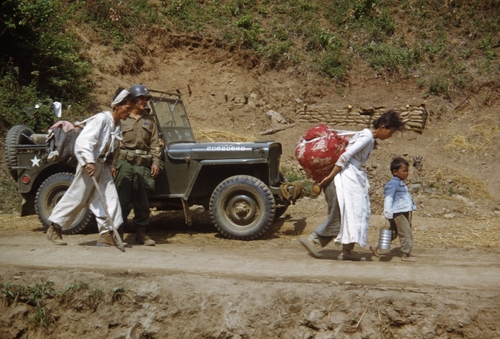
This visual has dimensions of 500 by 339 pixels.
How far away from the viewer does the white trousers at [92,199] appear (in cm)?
654

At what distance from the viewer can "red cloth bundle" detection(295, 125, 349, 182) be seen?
588 centimetres

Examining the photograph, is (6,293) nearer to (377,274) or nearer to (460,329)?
(377,274)

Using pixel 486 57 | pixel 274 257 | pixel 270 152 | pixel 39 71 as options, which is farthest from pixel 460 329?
pixel 486 57

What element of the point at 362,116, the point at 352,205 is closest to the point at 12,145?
the point at 352,205

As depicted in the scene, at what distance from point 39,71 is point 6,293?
918 centimetres

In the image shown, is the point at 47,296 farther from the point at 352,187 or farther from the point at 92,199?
the point at 352,187

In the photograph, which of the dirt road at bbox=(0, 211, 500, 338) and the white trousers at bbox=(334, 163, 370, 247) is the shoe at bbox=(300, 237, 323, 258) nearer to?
the dirt road at bbox=(0, 211, 500, 338)

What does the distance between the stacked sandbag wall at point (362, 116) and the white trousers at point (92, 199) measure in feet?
28.5

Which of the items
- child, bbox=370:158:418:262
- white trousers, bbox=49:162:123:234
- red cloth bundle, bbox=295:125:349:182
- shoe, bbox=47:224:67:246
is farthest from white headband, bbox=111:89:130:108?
child, bbox=370:158:418:262

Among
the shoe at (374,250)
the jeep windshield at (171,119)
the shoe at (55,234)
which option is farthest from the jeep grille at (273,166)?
the shoe at (55,234)

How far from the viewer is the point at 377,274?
5434 mm

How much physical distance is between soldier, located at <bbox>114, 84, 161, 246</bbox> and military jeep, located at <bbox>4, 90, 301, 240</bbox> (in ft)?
1.71

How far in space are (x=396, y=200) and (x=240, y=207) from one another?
229 centimetres

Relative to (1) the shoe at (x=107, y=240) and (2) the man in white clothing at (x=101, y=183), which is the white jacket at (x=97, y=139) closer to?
(2) the man in white clothing at (x=101, y=183)
